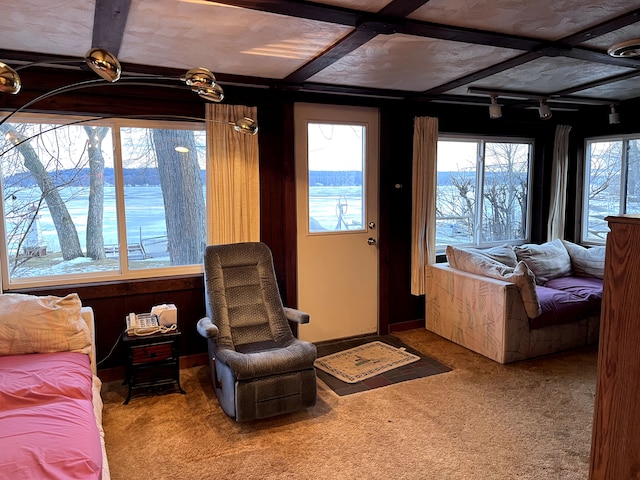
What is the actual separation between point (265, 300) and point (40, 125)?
2045mm

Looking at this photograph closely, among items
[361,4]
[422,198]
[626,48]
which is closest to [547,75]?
[626,48]

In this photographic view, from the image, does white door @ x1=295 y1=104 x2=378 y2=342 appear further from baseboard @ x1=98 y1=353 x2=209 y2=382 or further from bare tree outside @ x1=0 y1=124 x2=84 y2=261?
bare tree outside @ x1=0 y1=124 x2=84 y2=261

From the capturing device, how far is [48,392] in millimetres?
2275

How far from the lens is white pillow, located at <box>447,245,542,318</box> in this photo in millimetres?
3838

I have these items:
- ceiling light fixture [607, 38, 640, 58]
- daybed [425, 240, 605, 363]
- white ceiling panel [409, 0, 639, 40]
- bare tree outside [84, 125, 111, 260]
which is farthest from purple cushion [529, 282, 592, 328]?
bare tree outside [84, 125, 111, 260]

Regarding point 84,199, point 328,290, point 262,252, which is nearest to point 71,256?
point 84,199

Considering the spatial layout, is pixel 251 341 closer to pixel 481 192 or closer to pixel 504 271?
pixel 504 271

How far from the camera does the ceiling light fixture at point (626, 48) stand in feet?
8.83

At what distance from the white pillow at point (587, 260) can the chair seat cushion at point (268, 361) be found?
3463 mm

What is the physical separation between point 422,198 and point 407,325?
50.8 inches

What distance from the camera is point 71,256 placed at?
3.58 meters

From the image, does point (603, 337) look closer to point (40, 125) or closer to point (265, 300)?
point (265, 300)

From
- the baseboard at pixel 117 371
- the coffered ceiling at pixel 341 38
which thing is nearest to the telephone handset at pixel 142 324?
the baseboard at pixel 117 371

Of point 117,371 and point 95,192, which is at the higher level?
point 95,192
